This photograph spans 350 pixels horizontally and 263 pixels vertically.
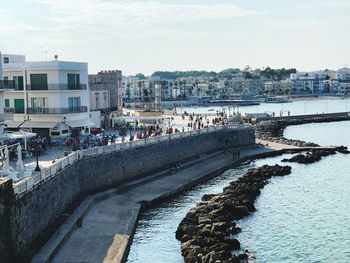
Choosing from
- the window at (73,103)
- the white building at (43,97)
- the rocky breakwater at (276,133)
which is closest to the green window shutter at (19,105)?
the white building at (43,97)

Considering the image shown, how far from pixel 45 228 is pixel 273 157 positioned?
34731 millimetres

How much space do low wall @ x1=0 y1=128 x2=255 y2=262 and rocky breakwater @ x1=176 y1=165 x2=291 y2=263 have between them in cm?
644

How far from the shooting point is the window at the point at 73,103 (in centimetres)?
4034

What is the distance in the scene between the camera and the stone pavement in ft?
73.1

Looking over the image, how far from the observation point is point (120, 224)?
89.0 feet

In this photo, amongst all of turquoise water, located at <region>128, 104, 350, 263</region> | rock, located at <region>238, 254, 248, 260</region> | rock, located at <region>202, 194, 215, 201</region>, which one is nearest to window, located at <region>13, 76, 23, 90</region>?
turquoise water, located at <region>128, 104, 350, 263</region>

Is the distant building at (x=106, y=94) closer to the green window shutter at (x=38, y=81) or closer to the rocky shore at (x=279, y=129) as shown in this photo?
the green window shutter at (x=38, y=81)

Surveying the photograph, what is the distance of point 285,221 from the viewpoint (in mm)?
31203

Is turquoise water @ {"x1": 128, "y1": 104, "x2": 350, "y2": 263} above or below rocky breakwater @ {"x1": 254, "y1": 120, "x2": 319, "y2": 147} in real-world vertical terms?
below

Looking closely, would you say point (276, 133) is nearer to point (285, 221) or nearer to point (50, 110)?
point (50, 110)

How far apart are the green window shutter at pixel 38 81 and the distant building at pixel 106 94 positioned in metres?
12.2

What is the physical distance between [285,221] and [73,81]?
20.5 metres

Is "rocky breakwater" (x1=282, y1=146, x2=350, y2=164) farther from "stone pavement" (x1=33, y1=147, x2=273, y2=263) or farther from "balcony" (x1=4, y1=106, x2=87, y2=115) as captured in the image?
"balcony" (x1=4, y1=106, x2=87, y2=115)

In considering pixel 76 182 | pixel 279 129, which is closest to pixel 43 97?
pixel 76 182
